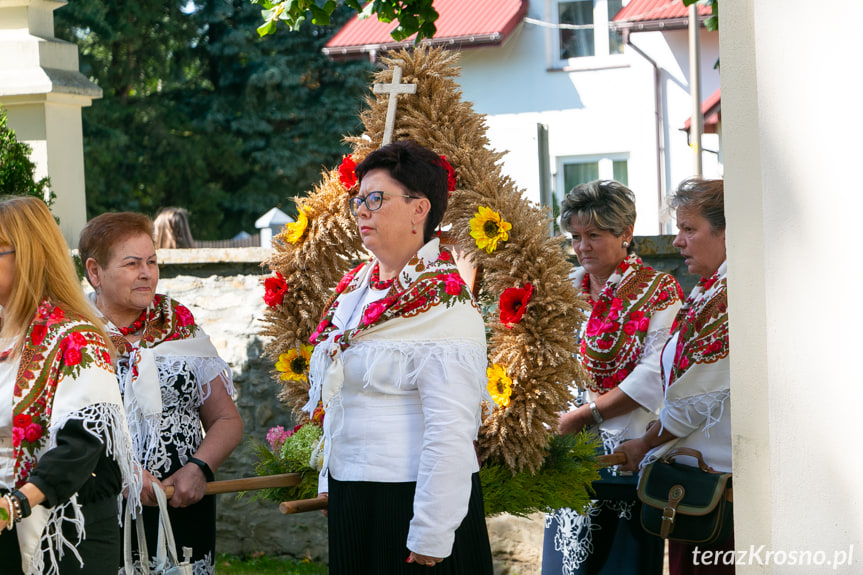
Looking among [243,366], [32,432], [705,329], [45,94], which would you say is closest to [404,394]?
[32,432]

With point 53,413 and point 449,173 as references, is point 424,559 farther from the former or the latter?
point 449,173

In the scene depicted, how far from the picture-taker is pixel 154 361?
3.31 metres

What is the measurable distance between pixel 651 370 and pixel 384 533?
1318 mm

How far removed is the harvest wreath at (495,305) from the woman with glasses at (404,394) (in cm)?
27

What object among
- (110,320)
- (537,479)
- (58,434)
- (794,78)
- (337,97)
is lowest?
(537,479)

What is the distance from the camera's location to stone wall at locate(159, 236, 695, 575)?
5566 mm

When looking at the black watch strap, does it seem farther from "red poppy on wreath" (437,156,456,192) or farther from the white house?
the white house

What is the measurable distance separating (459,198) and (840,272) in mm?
1429

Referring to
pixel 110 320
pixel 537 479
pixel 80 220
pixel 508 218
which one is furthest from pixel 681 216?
pixel 80 220

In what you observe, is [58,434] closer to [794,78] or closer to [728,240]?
[728,240]

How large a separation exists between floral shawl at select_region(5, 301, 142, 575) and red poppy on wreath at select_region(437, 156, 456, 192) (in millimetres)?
1085

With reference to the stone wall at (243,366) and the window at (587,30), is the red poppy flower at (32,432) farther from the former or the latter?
the window at (587,30)

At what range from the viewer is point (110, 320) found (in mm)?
3410

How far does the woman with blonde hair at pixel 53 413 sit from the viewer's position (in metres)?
2.43
